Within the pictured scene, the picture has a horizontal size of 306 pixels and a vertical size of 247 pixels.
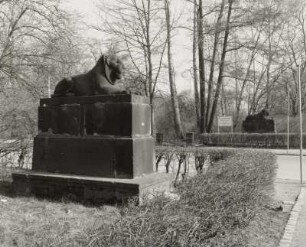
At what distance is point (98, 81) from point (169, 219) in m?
4.45

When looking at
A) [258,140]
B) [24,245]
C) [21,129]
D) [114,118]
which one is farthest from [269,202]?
[258,140]

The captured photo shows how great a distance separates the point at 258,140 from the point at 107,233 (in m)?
24.4

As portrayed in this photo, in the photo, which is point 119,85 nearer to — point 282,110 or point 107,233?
point 107,233

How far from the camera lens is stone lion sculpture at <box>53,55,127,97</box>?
723 cm

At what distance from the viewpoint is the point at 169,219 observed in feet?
10.7

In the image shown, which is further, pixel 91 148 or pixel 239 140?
pixel 239 140

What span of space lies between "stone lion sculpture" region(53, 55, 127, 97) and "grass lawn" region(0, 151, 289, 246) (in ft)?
7.05

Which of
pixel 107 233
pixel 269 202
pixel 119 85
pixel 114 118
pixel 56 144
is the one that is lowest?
pixel 269 202

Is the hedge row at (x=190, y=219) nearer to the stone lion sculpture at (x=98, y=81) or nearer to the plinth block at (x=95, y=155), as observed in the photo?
the plinth block at (x=95, y=155)

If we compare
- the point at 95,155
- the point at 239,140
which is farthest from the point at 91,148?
the point at 239,140

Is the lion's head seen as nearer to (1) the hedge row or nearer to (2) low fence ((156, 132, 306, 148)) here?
(1) the hedge row

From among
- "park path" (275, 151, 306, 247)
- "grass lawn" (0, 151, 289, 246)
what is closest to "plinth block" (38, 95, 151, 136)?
"grass lawn" (0, 151, 289, 246)

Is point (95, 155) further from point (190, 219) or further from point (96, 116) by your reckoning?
point (190, 219)

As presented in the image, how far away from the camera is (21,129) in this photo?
10.7 meters
